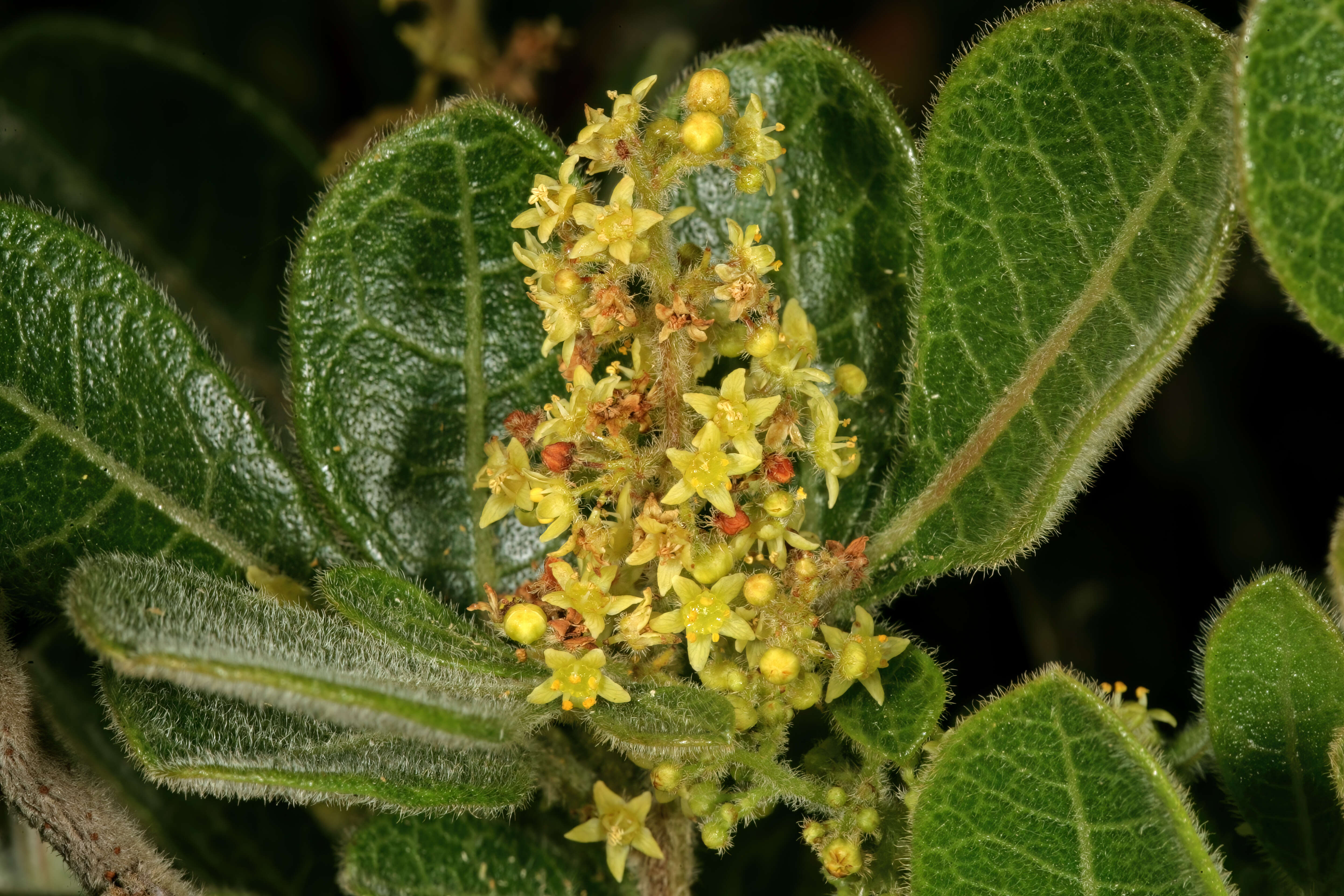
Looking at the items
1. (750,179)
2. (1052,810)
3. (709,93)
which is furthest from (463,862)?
(709,93)

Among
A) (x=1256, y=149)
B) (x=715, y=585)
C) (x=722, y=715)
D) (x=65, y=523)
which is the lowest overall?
(x=722, y=715)

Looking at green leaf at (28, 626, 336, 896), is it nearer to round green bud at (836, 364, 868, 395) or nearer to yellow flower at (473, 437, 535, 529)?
yellow flower at (473, 437, 535, 529)

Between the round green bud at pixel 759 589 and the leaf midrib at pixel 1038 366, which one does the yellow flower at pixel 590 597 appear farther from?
the leaf midrib at pixel 1038 366

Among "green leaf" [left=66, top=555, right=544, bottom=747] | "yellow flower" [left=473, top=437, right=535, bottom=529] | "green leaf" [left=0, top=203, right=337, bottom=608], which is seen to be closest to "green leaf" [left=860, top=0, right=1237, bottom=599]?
"yellow flower" [left=473, top=437, right=535, bottom=529]

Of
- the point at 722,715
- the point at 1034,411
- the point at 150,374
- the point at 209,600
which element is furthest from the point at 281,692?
the point at 1034,411

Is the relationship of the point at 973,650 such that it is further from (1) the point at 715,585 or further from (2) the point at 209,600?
(2) the point at 209,600

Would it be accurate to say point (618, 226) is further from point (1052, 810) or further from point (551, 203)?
point (1052, 810)

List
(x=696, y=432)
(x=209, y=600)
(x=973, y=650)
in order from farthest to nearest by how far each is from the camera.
A: (x=973, y=650), (x=696, y=432), (x=209, y=600)
